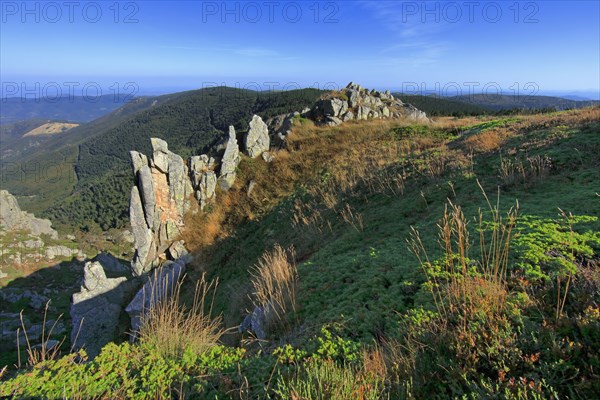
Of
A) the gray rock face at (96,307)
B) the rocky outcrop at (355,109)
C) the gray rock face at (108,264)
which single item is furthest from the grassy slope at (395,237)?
the gray rock face at (108,264)

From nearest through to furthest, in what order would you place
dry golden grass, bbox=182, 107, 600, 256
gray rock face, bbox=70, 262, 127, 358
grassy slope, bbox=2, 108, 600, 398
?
grassy slope, bbox=2, 108, 600, 398, dry golden grass, bbox=182, 107, 600, 256, gray rock face, bbox=70, 262, 127, 358

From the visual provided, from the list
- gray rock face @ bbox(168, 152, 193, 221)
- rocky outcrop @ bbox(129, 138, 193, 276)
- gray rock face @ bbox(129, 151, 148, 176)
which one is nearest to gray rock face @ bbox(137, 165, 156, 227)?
rocky outcrop @ bbox(129, 138, 193, 276)

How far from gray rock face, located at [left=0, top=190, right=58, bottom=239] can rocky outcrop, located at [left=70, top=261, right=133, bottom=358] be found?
103569mm

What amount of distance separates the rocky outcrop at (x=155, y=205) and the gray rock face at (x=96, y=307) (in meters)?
1.89

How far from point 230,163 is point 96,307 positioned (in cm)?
1189

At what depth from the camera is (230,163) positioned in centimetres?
2192

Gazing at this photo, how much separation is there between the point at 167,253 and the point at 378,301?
16.5m

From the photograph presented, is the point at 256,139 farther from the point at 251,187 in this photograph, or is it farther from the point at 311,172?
the point at 311,172

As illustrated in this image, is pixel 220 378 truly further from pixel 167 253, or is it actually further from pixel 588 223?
pixel 167 253

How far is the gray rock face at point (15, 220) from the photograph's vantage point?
Answer: 93.8 m

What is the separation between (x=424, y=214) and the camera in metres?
8.77

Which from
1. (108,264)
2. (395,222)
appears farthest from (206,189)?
(108,264)

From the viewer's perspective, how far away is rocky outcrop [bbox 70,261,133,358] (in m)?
17.2

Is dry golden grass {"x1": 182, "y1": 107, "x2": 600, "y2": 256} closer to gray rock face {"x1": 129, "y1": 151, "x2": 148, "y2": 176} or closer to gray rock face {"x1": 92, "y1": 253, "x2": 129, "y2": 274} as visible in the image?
gray rock face {"x1": 129, "y1": 151, "x2": 148, "y2": 176}
